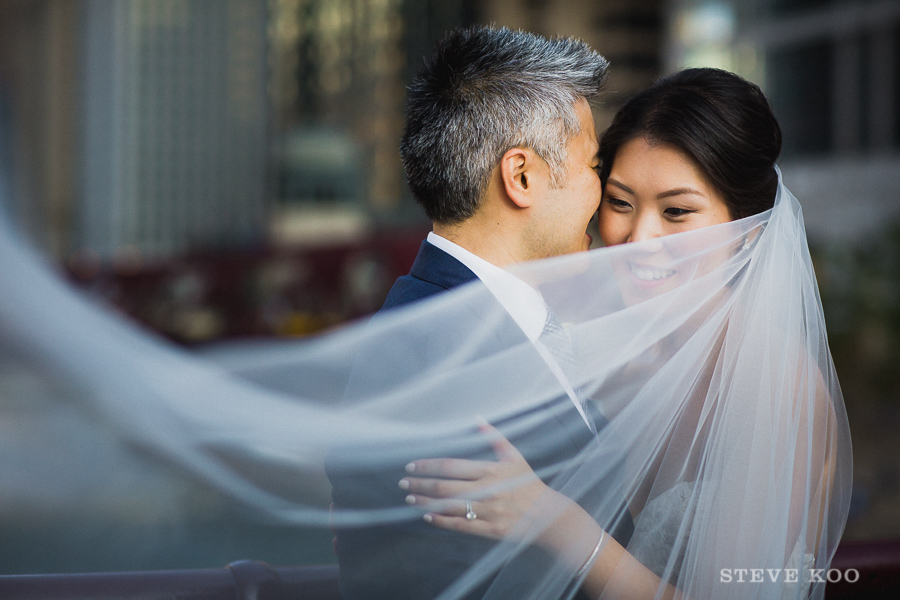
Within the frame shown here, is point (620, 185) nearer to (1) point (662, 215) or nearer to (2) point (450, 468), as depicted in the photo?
(1) point (662, 215)

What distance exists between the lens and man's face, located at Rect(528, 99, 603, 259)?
1.37 metres

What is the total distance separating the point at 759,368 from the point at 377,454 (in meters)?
0.75

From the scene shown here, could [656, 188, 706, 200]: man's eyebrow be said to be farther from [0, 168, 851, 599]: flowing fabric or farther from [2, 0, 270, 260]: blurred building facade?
[2, 0, 270, 260]: blurred building facade

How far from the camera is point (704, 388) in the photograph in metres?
1.47

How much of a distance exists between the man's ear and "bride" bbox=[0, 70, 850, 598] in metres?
0.13

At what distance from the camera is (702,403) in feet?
4.79

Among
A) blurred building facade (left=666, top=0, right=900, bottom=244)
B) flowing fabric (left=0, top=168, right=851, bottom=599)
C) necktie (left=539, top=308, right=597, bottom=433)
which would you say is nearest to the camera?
flowing fabric (left=0, top=168, right=851, bottom=599)

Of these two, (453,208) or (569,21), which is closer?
(453,208)

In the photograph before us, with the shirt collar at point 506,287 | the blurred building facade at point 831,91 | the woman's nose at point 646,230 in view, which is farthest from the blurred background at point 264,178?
Answer: the shirt collar at point 506,287

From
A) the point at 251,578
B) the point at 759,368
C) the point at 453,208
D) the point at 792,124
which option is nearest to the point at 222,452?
the point at 251,578

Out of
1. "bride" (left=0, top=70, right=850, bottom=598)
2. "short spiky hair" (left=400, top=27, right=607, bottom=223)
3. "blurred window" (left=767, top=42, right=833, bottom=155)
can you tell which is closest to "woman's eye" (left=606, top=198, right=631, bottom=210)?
"bride" (left=0, top=70, right=850, bottom=598)

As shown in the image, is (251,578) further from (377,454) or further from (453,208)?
(453,208)

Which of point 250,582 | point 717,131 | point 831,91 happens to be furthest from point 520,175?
point 831,91

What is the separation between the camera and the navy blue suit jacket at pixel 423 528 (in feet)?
3.74
